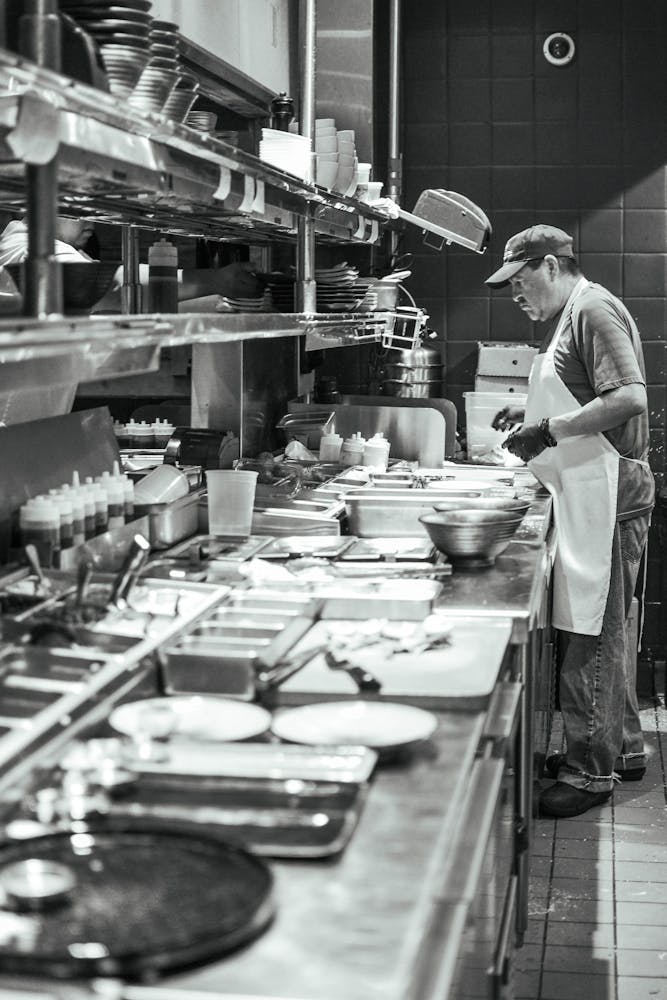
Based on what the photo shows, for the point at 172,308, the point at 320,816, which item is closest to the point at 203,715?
the point at 320,816

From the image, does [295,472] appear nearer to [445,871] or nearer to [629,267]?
[629,267]

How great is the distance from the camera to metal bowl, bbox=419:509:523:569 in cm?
364

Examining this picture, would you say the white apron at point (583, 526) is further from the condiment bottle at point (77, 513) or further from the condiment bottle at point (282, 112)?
the condiment bottle at point (77, 513)

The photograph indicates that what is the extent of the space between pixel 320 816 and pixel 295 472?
10.4 feet

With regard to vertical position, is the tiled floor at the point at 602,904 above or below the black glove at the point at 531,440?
below

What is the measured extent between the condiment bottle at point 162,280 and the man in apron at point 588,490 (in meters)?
1.38

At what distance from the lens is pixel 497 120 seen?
6641 mm

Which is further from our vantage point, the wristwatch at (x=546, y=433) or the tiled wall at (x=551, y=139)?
the tiled wall at (x=551, y=139)

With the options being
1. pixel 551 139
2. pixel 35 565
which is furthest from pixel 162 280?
pixel 551 139

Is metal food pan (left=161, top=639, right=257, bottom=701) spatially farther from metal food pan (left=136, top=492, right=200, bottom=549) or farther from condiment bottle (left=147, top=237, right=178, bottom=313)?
condiment bottle (left=147, top=237, right=178, bottom=313)

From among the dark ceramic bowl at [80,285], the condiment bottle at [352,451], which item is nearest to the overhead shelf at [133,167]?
the dark ceramic bowl at [80,285]

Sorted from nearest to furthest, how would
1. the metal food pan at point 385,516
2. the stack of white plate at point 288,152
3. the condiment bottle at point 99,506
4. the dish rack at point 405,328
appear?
the condiment bottle at point 99,506
the stack of white plate at point 288,152
the metal food pan at point 385,516
the dish rack at point 405,328

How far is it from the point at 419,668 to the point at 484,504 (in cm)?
178

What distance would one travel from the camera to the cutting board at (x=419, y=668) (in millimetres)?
2438
